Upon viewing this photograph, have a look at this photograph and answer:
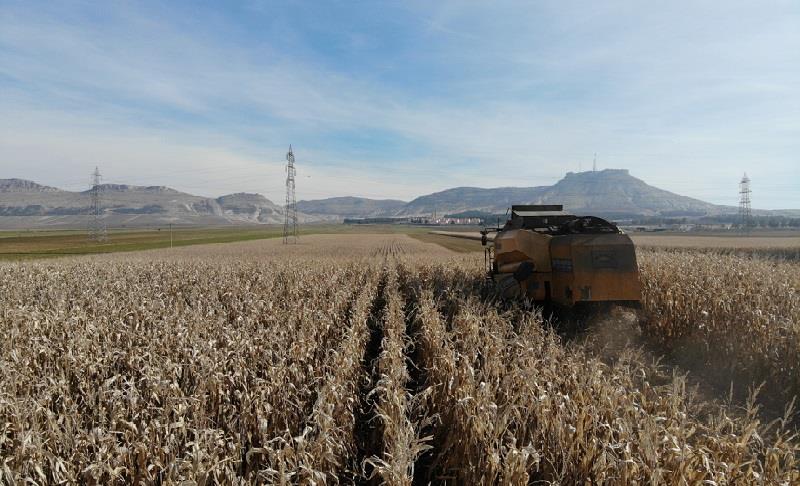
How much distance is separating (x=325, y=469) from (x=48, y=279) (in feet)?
56.2

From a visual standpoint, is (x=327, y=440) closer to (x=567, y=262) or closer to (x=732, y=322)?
(x=567, y=262)

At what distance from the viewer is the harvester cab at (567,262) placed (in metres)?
9.58

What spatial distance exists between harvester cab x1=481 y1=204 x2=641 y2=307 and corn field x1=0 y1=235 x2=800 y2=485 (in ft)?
4.36

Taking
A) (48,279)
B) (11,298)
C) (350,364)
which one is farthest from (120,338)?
(48,279)

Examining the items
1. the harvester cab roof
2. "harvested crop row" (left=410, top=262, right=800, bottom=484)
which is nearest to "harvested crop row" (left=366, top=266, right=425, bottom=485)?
"harvested crop row" (left=410, top=262, right=800, bottom=484)

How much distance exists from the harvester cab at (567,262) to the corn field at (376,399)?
4.36 ft

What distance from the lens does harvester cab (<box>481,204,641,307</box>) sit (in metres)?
9.58

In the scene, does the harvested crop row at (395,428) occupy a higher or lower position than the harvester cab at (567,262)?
lower

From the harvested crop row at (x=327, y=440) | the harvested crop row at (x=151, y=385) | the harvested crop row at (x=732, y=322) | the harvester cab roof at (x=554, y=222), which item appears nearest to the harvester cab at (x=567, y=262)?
the harvester cab roof at (x=554, y=222)

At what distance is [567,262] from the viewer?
993 centimetres

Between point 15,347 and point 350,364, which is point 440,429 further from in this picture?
point 15,347

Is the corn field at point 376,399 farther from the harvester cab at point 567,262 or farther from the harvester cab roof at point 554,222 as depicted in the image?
the harvester cab roof at point 554,222

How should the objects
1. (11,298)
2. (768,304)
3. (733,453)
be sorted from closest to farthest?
(733,453) → (768,304) → (11,298)

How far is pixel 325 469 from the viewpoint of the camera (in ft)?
13.4
